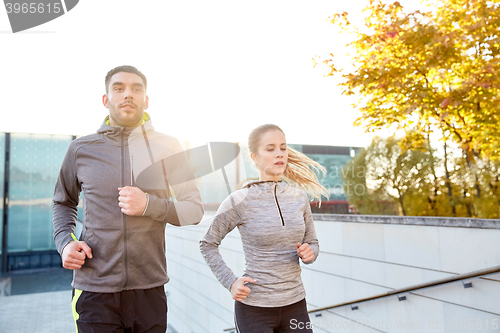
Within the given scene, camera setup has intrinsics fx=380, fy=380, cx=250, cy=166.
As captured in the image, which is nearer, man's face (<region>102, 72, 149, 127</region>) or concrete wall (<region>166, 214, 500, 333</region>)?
man's face (<region>102, 72, 149, 127</region>)

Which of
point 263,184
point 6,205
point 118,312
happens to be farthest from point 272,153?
point 6,205

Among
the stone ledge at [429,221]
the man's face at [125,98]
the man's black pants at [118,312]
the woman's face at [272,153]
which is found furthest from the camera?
the stone ledge at [429,221]

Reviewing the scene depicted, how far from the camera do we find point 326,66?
4355mm

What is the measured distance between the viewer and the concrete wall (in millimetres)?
1986

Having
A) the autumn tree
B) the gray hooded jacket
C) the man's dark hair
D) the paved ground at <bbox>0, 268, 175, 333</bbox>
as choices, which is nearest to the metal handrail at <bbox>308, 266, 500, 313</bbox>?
the gray hooded jacket

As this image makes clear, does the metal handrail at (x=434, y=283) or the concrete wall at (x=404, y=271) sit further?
the concrete wall at (x=404, y=271)

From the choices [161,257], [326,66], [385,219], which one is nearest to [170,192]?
[161,257]

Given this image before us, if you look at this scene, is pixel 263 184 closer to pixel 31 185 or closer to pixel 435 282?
pixel 435 282

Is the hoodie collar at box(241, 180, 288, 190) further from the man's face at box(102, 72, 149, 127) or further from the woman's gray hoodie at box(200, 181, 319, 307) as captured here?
the man's face at box(102, 72, 149, 127)

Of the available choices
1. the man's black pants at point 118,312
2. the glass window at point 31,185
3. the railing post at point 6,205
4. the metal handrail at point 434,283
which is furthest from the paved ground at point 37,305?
the man's black pants at point 118,312

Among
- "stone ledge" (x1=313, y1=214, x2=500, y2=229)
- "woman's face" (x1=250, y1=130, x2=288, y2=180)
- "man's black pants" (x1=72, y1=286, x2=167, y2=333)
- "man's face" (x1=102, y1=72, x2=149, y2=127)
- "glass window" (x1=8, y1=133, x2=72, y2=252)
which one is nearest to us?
"man's black pants" (x1=72, y1=286, x2=167, y2=333)

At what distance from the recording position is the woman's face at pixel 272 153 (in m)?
1.81

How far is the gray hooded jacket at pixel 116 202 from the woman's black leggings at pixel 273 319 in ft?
1.33

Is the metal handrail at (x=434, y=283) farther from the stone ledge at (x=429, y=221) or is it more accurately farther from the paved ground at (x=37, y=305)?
the paved ground at (x=37, y=305)
